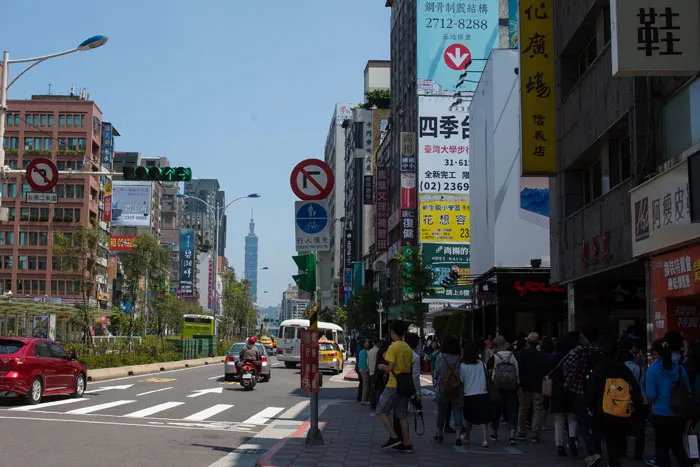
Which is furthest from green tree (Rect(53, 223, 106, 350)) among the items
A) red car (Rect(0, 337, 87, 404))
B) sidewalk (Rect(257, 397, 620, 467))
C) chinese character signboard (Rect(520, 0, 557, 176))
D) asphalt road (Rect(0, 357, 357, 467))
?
sidewalk (Rect(257, 397, 620, 467))

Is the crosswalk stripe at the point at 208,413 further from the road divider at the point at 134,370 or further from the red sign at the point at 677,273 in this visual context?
the road divider at the point at 134,370

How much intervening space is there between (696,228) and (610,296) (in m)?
9.74

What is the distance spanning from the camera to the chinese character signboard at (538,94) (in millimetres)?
22359

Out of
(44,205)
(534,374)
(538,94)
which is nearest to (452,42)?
(538,94)

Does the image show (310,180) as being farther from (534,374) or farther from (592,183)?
(592,183)

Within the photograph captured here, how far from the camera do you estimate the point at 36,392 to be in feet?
62.8

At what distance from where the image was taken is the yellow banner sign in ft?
196

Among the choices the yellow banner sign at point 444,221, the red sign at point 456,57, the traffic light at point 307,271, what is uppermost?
the red sign at point 456,57

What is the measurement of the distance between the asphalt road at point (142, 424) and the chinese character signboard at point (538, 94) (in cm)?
907

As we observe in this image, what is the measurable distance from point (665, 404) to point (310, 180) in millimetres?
6141

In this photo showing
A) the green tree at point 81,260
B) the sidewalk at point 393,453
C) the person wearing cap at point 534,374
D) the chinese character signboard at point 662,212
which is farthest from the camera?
the green tree at point 81,260

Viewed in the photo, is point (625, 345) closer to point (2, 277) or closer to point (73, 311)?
point (73, 311)

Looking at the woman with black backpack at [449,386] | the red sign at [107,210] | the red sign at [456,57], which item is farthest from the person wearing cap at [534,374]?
the red sign at [107,210]

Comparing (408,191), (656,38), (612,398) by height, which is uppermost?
(408,191)
